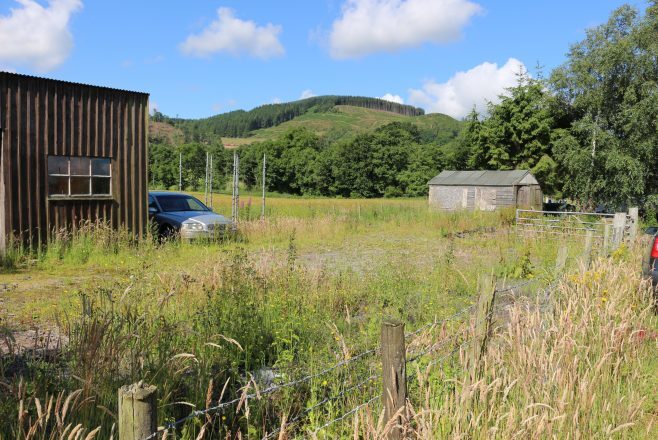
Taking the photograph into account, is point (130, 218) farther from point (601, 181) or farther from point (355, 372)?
point (601, 181)

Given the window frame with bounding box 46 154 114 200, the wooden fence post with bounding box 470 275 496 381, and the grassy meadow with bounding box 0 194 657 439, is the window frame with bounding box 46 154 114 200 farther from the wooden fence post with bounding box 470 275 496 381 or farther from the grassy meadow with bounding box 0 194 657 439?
the wooden fence post with bounding box 470 275 496 381

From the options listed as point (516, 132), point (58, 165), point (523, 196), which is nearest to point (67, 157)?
point (58, 165)

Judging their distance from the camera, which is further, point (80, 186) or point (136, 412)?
→ point (80, 186)

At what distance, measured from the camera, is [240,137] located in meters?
173

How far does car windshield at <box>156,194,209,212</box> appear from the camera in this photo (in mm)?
16188

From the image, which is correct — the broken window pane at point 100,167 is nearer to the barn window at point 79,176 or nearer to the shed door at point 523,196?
the barn window at point 79,176

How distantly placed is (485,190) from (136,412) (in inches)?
1523

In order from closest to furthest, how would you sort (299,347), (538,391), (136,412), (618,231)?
(136,412), (538,391), (299,347), (618,231)

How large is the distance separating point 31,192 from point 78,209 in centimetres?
118

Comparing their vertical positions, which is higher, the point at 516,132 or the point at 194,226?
the point at 516,132

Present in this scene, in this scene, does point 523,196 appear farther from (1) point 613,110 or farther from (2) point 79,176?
(2) point 79,176

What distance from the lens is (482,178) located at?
128 ft

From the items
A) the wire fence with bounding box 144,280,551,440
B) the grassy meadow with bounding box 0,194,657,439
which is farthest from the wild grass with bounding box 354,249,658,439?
the wire fence with bounding box 144,280,551,440

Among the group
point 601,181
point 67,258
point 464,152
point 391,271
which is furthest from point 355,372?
point 464,152
